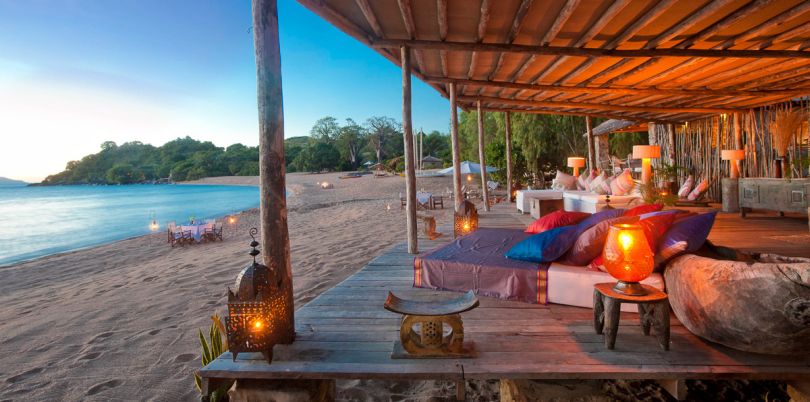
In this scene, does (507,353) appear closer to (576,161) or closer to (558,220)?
(558,220)

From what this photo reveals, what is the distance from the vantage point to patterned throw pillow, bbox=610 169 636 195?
7.54 meters

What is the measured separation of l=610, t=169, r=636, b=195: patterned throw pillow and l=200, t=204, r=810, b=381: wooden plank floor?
5.57 m

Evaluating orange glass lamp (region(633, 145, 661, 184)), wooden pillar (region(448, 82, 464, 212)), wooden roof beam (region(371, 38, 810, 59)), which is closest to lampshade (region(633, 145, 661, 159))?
orange glass lamp (region(633, 145, 661, 184))

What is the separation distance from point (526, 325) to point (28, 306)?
822 cm

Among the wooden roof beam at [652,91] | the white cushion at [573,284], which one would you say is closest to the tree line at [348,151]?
the wooden roof beam at [652,91]

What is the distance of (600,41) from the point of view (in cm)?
480

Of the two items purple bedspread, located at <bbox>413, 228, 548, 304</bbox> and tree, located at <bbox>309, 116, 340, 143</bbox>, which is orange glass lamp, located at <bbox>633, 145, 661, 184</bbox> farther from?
tree, located at <bbox>309, 116, 340, 143</bbox>

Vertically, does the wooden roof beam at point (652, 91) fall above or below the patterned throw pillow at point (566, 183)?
above

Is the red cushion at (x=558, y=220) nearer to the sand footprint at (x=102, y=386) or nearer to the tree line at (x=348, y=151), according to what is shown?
the sand footprint at (x=102, y=386)

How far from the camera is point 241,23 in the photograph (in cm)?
265

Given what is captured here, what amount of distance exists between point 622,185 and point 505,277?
5.72m

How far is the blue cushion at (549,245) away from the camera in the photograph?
10.4 feet

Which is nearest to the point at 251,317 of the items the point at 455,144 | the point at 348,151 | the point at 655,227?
the point at 655,227

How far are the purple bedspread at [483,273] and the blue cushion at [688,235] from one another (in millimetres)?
871
